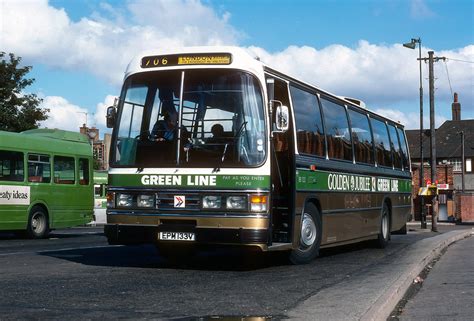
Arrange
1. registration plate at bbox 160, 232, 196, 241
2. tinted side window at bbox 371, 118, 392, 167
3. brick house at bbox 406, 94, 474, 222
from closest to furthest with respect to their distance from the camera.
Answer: registration plate at bbox 160, 232, 196, 241 → tinted side window at bbox 371, 118, 392, 167 → brick house at bbox 406, 94, 474, 222

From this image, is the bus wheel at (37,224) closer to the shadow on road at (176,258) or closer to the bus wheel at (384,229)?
the shadow on road at (176,258)

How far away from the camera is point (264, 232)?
9.80 metres

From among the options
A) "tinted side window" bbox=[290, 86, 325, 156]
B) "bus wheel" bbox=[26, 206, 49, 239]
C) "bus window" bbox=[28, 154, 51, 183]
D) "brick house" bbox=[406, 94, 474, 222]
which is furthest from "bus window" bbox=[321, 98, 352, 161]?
"brick house" bbox=[406, 94, 474, 222]

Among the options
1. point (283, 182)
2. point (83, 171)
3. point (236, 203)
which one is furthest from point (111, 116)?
point (83, 171)

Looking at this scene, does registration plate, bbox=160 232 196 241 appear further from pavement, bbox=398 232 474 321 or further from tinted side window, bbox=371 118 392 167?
tinted side window, bbox=371 118 392 167

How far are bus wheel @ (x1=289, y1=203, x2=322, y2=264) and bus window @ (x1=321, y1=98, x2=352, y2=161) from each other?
142cm

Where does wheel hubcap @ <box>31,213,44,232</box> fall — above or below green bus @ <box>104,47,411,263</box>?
below

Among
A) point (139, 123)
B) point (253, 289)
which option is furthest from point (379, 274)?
point (139, 123)

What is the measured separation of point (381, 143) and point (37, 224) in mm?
10509

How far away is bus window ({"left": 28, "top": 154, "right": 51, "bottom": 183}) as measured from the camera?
20.1 metres

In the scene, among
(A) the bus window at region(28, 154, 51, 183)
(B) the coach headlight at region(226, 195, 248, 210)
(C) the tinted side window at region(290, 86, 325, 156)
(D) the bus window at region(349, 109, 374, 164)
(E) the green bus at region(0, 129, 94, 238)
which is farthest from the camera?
(A) the bus window at region(28, 154, 51, 183)

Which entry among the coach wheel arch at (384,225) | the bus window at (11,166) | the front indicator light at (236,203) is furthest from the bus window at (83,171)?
the front indicator light at (236,203)

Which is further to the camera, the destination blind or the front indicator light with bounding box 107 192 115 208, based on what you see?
the front indicator light with bounding box 107 192 115 208

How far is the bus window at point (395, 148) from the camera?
17.8 m
